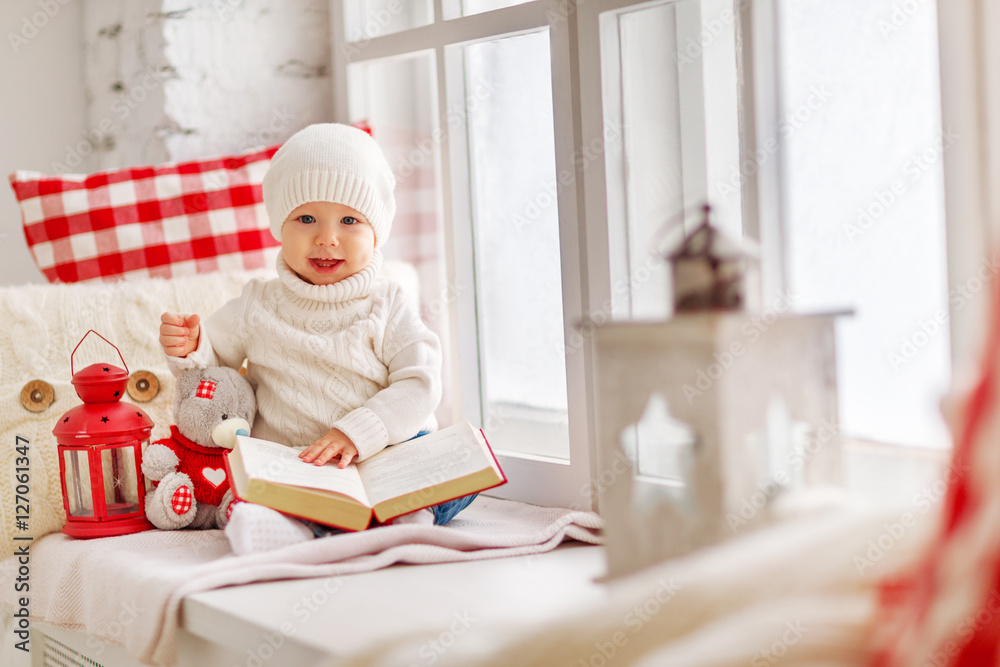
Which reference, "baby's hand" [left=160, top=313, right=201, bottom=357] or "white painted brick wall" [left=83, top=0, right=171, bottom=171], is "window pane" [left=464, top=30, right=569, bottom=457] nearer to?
"baby's hand" [left=160, top=313, right=201, bottom=357]

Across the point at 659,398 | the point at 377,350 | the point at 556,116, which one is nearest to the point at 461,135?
the point at 556,116

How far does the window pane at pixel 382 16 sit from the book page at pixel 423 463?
2.64ft

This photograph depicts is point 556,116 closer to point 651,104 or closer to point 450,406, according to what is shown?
point 651,104

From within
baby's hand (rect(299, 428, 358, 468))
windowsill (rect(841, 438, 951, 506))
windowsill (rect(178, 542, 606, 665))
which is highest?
windowsill (rect(841, 438, 951, 506))

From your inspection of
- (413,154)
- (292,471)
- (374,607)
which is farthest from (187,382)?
(413,154)

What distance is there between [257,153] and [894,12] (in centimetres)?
112

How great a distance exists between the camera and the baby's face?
1.30 m

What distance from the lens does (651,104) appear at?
1165mm

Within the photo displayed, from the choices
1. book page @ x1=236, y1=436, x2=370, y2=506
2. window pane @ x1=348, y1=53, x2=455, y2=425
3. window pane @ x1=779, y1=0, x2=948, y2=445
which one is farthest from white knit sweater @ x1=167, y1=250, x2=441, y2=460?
window pane @ x1=779, y1=0, x2=948, y2=445

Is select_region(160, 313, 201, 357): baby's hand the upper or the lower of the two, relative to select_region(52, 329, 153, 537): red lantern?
upper

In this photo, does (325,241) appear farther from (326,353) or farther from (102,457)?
(102,457)

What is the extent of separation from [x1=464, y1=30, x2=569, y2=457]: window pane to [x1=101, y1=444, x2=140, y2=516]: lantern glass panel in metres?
0.60

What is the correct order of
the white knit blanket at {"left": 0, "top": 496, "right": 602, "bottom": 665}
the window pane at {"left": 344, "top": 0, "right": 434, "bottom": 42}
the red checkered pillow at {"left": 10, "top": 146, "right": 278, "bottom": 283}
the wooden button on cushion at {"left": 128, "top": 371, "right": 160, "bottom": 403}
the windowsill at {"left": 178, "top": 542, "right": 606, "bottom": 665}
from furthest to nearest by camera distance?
the window pane at {"left": 344, "top": 0, "right": 434, "bottom": 42} < the red checkered pillow at {"left": 10, "top": 146, "right": 278, "bottom": 283} < the wooden button on cushion at {"left": 128, "top": 371, "right": 160, "bottom": 403} < the white knit blanket at {"left": 0, "top": 496, "right": 602, "bottom": 665} < the windowsill at {"left": 178, "top": 542, "right": 606, "bottom": 665}

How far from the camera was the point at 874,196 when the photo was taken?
0.91m
